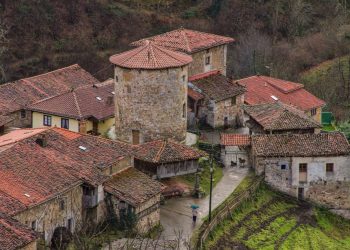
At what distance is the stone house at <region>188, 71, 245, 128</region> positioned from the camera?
6569 centimetres

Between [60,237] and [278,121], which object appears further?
[278,121]

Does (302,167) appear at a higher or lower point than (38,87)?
lower

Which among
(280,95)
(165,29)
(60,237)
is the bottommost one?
(165,29)

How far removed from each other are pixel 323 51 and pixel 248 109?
32719 mm

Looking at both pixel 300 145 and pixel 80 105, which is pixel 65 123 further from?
pixel 300 145

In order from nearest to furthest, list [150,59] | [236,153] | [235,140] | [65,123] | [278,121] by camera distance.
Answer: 1. [150,59]
2. [235,140]
3. [236,153]
4. [278,121]
5. [65,123]

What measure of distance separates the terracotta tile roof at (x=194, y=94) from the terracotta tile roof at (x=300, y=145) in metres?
7.21

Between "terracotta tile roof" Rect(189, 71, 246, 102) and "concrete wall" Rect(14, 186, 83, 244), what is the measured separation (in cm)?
1932

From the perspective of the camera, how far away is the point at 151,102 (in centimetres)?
5866

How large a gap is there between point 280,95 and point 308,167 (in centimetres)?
1428

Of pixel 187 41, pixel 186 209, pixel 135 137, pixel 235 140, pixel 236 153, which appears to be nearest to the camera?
pixel 186 209

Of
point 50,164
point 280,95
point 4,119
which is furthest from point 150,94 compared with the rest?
point 280,95

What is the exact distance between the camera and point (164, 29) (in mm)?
99812

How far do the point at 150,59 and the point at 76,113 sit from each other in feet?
21.7
